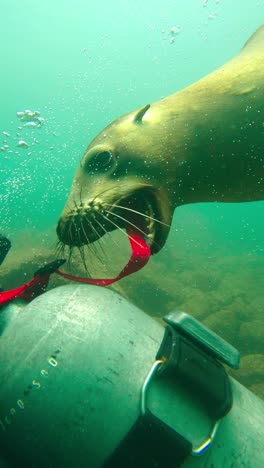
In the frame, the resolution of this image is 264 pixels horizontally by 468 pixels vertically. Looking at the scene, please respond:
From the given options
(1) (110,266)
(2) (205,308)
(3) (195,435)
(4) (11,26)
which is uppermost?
(4) (11,26)

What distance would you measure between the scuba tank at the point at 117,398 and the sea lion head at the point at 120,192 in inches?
25.1

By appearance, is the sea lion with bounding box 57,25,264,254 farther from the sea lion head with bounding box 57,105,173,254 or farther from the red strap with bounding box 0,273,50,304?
the red strap with bounding box 0,273,50,304

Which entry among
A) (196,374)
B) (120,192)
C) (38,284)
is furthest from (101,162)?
(196,374)

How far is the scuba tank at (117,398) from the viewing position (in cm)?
114

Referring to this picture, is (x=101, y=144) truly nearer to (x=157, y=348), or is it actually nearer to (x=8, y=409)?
(x=157, y=348)

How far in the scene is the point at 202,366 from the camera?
50.2 inches

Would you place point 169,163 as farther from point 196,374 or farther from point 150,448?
point 150,448

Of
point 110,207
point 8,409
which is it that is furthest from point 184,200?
point 8,409

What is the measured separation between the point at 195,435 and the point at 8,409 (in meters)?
0.66

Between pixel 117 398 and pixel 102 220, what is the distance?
3.22ft

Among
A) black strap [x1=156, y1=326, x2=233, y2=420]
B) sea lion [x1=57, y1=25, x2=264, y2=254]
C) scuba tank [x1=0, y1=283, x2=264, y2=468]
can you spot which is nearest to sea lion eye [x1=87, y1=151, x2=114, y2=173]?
sea lion [x1=57, y1=25, x2=264, y2=254]

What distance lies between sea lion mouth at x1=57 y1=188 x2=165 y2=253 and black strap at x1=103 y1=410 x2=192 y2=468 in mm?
963

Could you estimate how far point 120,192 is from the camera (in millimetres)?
1938

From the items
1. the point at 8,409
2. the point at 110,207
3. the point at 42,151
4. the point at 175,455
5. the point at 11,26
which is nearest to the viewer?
the point at 175,455
